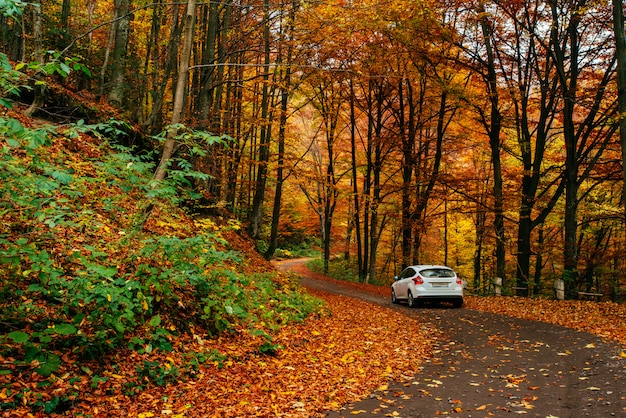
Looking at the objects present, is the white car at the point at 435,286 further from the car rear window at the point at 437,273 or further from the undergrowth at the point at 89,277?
the undergrowth at the point at 89,277

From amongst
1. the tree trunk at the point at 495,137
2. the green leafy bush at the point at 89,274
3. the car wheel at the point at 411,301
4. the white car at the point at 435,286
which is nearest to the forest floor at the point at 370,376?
the green leafy bush at the point at 89,274

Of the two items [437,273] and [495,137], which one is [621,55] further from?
[495,137]

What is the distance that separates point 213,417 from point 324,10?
13.4 metres

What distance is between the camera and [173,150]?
7227 millimetres

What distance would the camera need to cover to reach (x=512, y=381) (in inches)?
254

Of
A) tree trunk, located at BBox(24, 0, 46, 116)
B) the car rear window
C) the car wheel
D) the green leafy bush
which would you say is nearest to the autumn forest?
tree trunk, located at BBox(24, 0, 46, 116)

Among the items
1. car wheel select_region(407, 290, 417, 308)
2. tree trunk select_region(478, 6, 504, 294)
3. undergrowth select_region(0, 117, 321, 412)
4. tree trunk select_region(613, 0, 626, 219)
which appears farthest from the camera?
tree trunk select_region(478, 6, 504, 294)

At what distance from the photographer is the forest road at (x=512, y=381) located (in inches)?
209

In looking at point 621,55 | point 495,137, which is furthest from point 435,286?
point 495,137

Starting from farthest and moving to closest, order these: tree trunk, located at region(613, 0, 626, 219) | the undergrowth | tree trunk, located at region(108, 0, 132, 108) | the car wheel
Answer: the car wheel < tree trunk, located at region(108, 0, 132, 108) < tree trunk, located at region(613, 0, 626, 219) < the undergrowth

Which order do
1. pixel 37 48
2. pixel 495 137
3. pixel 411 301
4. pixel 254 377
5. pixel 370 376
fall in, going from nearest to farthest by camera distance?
pixel 254 377
pixel 370 376
pixel 37 48
pixel 411 301
pixel 495 137

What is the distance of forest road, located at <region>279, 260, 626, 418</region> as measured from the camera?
530 cm

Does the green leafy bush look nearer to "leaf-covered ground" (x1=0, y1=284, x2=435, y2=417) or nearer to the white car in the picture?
"leaf-covered ground" (x1=0, y1=284, x2=435, y2=417)

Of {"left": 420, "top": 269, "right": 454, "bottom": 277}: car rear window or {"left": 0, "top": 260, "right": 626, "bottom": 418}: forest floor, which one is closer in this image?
{"left": 0, "top": 260, "right": 626, "bottom": 418}: forest floor
